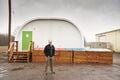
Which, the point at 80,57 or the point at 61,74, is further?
the point at 80,57

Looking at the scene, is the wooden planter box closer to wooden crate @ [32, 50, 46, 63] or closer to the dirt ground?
wooden crate @ [32, 50, 46, 63]

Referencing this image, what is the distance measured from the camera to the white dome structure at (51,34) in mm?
22969

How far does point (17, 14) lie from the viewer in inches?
1192

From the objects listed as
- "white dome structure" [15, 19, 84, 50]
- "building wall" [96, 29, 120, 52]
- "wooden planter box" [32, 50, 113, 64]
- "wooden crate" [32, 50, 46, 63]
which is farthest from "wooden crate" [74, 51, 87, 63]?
"building wall" [96, 29, 120, 52]

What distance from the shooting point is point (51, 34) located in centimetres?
2314

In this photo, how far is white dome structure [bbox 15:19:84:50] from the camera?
75.4ft

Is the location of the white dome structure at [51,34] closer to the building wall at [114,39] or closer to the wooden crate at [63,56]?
the wooden crate at [63,56]

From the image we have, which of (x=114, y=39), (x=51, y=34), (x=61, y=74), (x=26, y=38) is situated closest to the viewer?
(x=61, y=74)

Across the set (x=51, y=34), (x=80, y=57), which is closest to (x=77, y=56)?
(x=80, y=57)

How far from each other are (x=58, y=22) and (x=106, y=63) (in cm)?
652

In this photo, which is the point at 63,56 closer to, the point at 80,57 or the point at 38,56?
the point at 80,57

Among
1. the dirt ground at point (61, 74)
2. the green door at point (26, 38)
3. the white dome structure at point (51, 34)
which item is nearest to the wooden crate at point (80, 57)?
the white dome structure at point (51, 34)

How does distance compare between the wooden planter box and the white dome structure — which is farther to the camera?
the white dome structure

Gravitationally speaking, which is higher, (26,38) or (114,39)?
(114,39)
